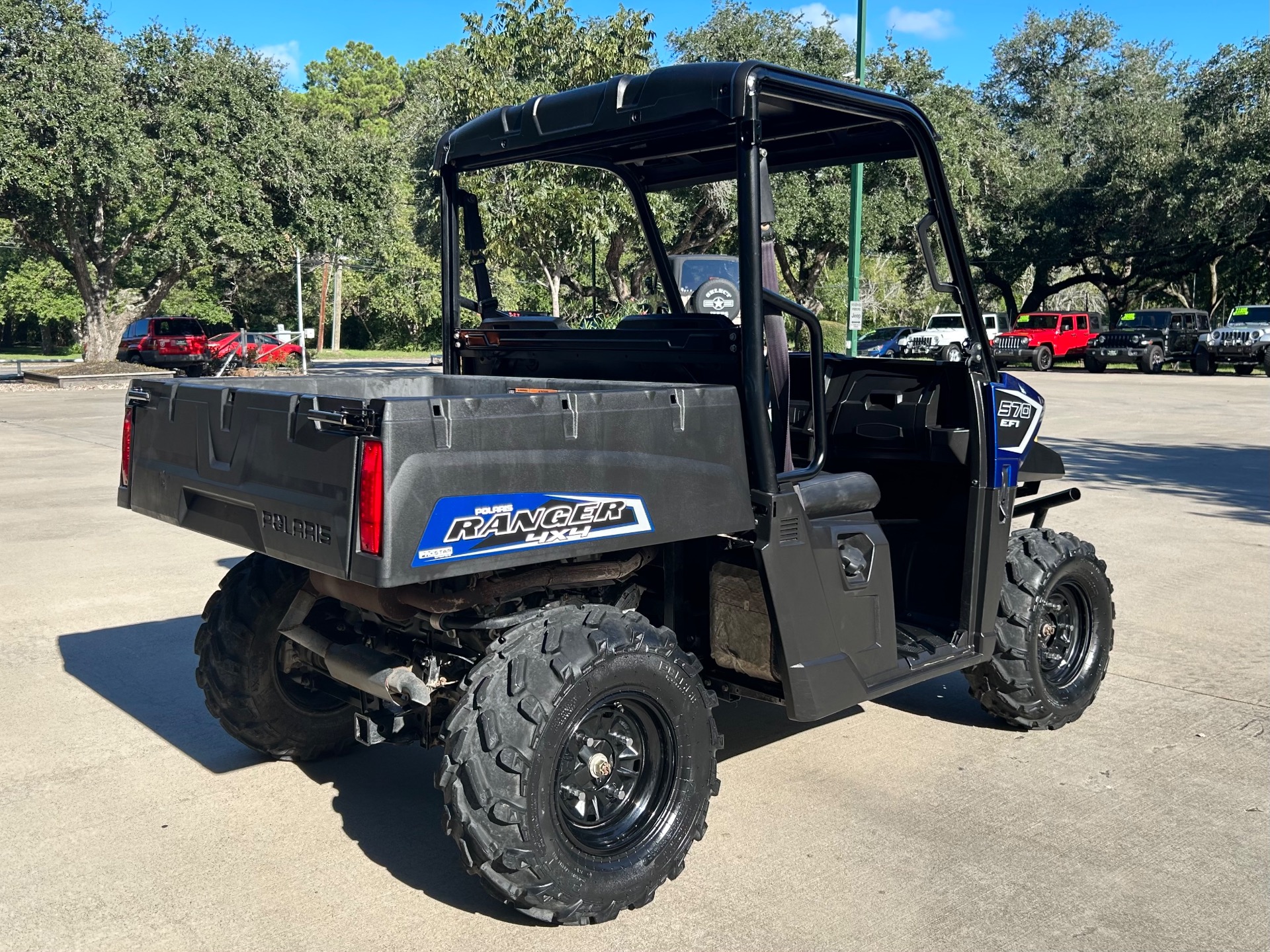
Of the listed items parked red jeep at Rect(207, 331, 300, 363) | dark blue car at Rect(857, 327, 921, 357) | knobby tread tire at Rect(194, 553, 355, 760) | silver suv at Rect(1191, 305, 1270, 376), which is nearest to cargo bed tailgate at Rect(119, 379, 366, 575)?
knobby tread tire at Rect(194, 553, 355, 760)

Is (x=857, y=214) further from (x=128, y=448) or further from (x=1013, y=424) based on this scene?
(x=128, y=448)

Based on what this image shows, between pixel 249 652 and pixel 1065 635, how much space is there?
3280 mm

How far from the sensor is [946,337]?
90.0 feet

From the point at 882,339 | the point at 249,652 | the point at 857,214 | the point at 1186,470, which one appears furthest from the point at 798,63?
the point at 249,652

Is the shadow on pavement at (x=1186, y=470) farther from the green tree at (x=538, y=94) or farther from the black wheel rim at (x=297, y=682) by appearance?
the black wheel rim at (x=297, y=682)

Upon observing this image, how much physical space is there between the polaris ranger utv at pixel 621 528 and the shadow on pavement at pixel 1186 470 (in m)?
6.53

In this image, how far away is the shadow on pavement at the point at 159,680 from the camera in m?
4.72

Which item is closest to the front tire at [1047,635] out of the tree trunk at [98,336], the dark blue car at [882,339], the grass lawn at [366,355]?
the dark blue car at [882,339]

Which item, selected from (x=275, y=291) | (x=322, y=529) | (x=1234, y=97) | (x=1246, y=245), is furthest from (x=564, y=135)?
(x=275, y=291)

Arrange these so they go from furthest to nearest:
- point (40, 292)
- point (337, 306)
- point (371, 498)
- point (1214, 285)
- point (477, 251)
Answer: point (337, 306) → point (40, 292) → point (1214, 285) → point (477, 251) → point (371, 498)

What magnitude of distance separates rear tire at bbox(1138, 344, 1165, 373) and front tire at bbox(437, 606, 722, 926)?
33.8 metres

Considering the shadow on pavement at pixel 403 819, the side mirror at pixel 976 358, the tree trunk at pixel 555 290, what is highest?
the tree trunk at pixel 555 290

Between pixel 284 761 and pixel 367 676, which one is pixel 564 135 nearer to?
pixel 367 676

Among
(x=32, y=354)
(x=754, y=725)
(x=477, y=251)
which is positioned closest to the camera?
(x=477, y=251)
